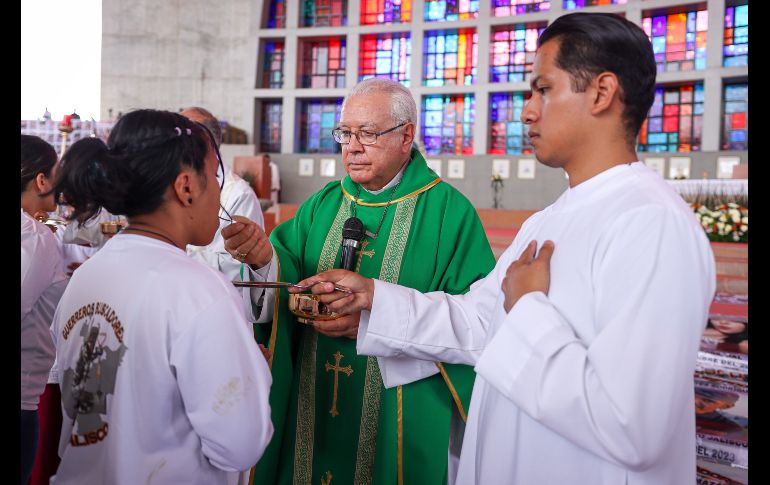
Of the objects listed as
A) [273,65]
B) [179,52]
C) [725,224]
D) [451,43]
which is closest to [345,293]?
[725,224]

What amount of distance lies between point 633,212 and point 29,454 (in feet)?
5.67

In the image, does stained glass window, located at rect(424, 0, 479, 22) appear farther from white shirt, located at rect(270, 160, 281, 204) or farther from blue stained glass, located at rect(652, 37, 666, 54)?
white shirt, located at rect(270, 160, 281, 204)

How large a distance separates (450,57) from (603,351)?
13.2 m

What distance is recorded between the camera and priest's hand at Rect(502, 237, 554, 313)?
1430 mm

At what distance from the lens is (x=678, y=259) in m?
1.25

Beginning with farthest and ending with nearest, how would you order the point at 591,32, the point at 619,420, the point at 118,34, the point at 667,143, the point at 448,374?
the point at 118,34 < the point at 667,143 < the point at 448,374 < the point at 591,32 < the point at 619,420

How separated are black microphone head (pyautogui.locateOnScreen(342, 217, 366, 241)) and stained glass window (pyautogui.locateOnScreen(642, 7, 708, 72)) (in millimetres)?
11371

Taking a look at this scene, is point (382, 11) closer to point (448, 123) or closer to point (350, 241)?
point (448, 123)

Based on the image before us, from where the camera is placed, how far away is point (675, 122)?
12.3 m

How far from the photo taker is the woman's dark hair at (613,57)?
4.73 ft

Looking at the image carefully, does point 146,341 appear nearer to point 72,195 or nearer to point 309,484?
point 72,195

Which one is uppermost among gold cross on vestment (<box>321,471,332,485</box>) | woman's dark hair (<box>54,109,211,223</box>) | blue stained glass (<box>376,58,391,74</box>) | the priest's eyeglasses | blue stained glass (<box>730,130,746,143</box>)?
blue stained glass (<box>376,58,391,74</box>)

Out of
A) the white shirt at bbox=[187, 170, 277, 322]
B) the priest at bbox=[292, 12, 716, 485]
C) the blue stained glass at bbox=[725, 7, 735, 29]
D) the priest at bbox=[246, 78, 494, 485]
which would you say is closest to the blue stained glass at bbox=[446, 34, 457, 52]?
the blue stained glass at bbox=[725, 7, 735, 29]
